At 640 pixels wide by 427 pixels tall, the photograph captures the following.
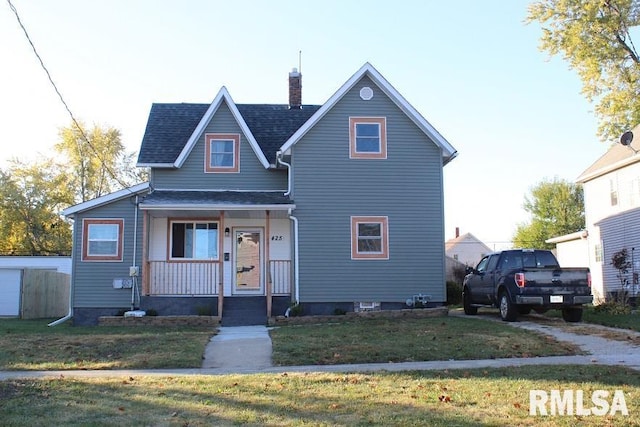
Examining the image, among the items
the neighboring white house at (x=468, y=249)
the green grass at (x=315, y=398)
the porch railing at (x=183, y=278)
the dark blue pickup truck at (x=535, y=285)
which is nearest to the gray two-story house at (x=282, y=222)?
the porch railing at (x=183, y=278)

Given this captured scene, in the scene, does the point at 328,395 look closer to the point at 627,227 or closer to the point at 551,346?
the point at 551,346

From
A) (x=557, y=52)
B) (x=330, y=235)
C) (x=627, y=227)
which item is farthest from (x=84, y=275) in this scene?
(x=557, y=52)

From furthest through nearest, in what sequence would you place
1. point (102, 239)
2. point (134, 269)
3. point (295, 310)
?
point (102, 239), point (134, 269), point (295, 310)

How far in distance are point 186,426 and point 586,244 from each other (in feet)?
82.1

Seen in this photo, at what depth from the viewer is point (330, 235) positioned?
1870 centimetres

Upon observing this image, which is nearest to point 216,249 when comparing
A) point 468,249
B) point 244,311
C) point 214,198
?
point 214,198

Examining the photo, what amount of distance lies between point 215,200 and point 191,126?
4.62 m

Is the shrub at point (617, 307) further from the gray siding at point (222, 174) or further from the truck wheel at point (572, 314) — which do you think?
the gray siding at point (222, 174)

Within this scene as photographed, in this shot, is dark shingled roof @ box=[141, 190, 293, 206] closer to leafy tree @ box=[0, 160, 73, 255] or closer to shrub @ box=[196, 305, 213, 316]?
shrub @ box=[196, 305, 213, 316]

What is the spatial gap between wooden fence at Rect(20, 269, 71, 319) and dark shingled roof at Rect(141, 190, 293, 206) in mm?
9951

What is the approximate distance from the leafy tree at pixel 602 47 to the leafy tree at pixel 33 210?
34.7 m

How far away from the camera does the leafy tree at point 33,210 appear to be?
45156mm

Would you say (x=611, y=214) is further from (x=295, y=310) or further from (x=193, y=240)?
(x=193, y=240)

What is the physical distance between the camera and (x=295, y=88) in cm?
2375
